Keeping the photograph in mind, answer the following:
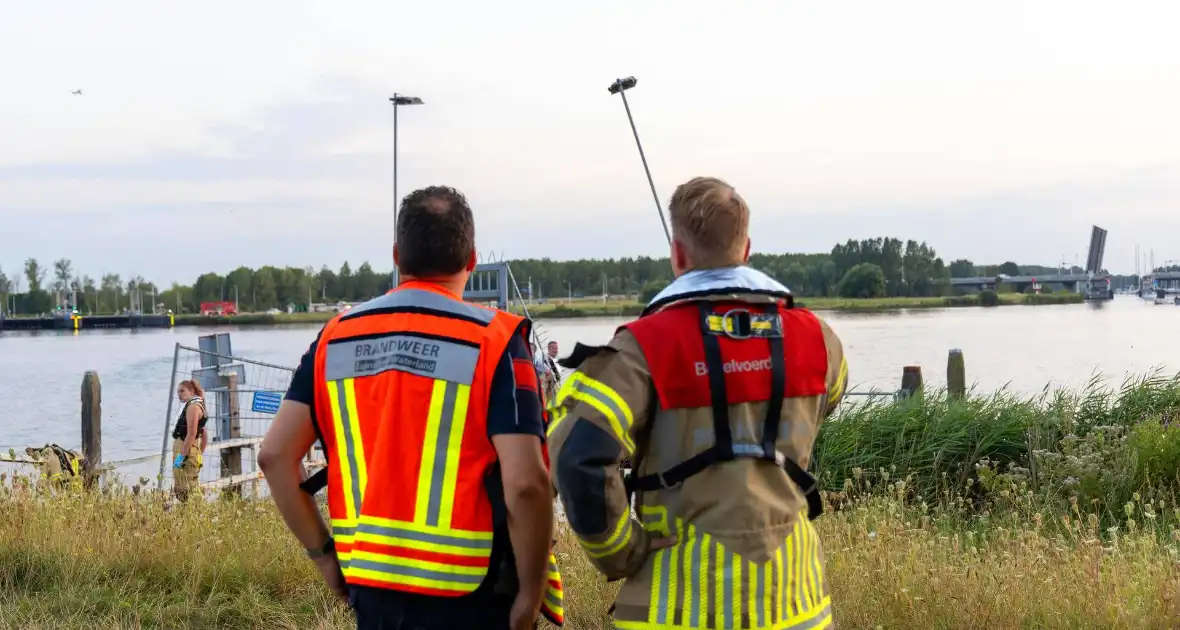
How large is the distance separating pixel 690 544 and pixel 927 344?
4340cm

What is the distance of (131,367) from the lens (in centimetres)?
5059

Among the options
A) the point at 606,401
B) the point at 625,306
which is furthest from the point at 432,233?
the point at 625,306

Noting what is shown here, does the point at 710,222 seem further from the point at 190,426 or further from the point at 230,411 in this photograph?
the point at 230,411

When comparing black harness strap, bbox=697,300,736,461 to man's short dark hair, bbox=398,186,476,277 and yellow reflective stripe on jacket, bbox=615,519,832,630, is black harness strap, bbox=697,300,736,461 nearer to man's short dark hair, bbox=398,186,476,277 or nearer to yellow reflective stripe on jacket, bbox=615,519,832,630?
yellow reflective stripe on jacket, bbox=615,519,832,630

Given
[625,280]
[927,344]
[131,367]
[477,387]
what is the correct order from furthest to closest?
[625,280] < [131,367] < [927,344] < [477,387]

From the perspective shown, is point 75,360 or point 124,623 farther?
point 75,360

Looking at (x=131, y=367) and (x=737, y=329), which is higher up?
(x=737, y=329)

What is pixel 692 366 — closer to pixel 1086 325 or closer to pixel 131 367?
pixel 131 367

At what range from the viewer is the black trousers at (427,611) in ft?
8.74

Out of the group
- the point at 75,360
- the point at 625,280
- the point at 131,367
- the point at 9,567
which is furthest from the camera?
the point at 75,360

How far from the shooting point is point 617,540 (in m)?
2.49

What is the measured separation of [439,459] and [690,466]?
2.12 feet

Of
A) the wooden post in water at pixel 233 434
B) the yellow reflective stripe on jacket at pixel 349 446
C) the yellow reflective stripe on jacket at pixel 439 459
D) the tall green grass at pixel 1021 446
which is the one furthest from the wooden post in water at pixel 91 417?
the yellow reflective stripe on jacket at pixel 439 459

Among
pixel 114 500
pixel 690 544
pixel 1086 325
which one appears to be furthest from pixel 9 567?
pixel 1086 325
